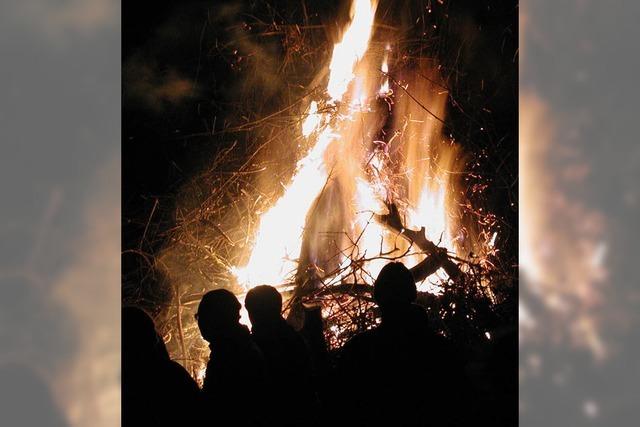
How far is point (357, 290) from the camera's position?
312 cm

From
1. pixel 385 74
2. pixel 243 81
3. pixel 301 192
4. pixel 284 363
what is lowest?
pixel 284 363

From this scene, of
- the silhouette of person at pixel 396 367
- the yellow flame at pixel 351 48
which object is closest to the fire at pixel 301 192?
the yellow flame at pixel 351 48

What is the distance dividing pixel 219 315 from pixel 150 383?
0.40m

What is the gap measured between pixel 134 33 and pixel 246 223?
41.9 inches

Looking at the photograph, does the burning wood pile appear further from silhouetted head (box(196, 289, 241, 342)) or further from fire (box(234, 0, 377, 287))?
silhouetted head (box(196, 289, 241, 342))

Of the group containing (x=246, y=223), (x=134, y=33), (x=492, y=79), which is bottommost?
(x=246, y=223)

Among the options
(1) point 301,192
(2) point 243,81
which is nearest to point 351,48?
(2) point 243,81

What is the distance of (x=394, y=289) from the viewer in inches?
95.7

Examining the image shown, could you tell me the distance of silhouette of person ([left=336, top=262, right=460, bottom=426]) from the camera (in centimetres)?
245

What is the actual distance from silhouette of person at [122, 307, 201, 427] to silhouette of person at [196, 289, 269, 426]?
0.08 meters

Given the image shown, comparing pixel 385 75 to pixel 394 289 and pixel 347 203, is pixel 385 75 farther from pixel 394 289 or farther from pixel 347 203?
pixel 394 289
